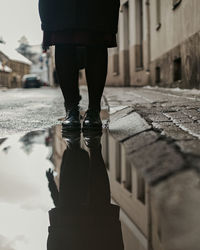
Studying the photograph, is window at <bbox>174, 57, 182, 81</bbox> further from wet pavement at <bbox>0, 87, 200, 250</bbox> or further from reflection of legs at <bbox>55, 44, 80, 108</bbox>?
wet pavement at <bbox>0, 87, 200, 250</bbox>

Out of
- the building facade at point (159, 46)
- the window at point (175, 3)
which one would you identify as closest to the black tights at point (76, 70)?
the building facade at point (159, 46)

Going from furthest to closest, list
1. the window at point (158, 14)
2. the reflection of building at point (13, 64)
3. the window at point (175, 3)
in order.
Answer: the reflection of building at point (13, 64)
the window at point (158, 14)
the window at point (175, 3)

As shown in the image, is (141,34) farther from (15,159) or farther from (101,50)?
(15,159)

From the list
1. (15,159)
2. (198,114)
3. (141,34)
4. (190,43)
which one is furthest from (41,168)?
(141,34)

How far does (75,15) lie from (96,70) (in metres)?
0.44

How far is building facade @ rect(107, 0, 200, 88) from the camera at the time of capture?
7.95m

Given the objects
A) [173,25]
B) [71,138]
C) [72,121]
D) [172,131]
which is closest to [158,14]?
[173,25]

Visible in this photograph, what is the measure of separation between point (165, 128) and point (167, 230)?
167 cm

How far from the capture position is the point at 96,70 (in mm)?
3363

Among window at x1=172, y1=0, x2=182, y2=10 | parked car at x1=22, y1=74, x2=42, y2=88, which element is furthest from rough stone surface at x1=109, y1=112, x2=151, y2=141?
parked car at x1=22, y1=74, x2=42, y2=88

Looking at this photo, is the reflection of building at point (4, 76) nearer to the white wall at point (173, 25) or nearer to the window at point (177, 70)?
the white wall at point (173, 25)

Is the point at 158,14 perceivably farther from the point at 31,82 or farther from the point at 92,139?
the point at 31,82

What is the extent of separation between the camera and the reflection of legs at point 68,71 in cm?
331

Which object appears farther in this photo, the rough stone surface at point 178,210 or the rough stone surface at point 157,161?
the rough stone surface at point 157,161
